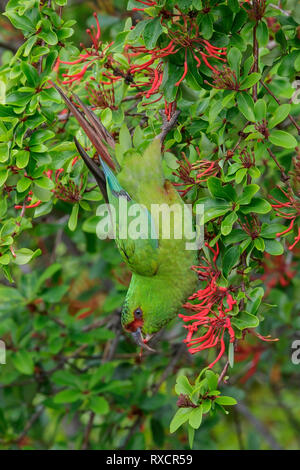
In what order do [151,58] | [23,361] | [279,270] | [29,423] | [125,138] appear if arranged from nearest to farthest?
[151,58]
[125,138]
[23,361]
[29,423]
[279,270]

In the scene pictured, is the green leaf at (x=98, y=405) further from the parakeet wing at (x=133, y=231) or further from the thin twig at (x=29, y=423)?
the parakeet wing at (x=133, y=231)

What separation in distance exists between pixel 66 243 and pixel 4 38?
6.21 feet

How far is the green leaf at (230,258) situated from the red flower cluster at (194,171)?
323 millimetres

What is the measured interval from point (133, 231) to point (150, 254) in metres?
0.13

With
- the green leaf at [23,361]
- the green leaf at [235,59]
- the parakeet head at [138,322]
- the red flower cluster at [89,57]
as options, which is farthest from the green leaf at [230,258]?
the green leaf at [23,361]

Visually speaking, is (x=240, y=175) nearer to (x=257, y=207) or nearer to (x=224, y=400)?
(x=257, y=207)

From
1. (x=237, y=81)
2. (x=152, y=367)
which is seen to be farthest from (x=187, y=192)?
(x=152, y=367)

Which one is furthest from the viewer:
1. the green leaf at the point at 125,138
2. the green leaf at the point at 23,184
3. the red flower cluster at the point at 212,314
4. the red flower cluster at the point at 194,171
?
the green leaf at the point at 125,138

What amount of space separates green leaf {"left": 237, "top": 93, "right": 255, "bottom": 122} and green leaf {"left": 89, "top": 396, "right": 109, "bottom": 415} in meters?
1.99

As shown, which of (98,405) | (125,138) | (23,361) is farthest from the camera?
(23,361)

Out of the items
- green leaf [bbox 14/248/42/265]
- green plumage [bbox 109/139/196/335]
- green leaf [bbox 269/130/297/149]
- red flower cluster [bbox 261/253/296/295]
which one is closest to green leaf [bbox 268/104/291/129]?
green leaf [bbox 269/130/297/149]

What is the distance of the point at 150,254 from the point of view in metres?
2.63

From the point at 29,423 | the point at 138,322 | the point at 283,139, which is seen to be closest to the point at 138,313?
the point at 138,322

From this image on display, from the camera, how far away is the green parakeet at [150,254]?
2.61 m
